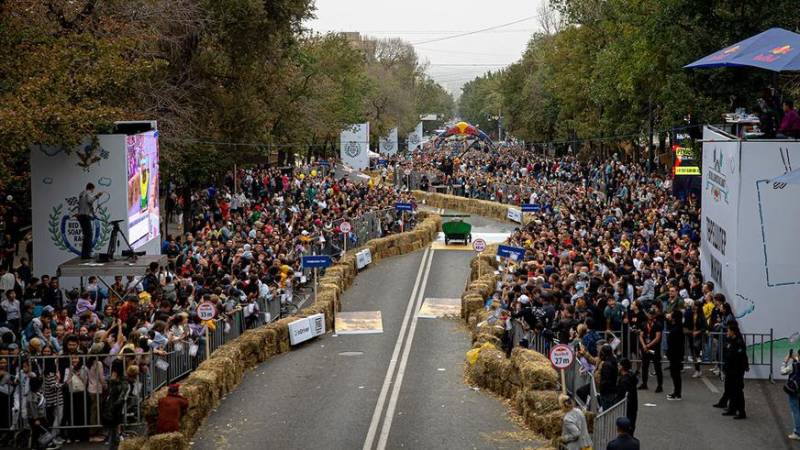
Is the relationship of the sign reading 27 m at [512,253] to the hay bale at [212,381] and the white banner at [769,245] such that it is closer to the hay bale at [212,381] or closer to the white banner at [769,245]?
the white banner at [769,245]

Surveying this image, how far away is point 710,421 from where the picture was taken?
19.1 meters

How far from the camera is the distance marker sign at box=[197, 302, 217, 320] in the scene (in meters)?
22.6

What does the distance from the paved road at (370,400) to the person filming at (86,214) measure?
183 inches

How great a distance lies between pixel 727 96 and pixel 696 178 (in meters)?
5.36

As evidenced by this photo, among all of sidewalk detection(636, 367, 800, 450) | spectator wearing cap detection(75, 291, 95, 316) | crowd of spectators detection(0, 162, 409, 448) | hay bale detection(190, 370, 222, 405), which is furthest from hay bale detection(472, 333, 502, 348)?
spectator wearing cap detection(75, 291, 95, 316)

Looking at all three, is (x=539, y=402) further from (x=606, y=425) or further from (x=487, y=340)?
(x=487, y=340)

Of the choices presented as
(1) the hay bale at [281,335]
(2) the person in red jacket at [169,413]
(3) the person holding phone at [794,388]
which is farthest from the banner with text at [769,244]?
(2) the person in red jacket at [169,413]

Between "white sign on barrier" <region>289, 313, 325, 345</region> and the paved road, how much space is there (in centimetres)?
29

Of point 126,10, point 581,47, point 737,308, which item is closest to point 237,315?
point 737,308

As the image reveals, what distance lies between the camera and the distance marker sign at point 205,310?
2259 cm

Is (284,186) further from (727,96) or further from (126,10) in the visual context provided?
(727,96)

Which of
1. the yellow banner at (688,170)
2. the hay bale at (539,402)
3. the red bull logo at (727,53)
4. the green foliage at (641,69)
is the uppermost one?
the green foliage at (641,69)

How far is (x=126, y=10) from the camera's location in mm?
36844

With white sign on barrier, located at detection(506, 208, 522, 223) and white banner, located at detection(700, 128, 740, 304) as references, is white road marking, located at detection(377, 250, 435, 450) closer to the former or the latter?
white banner, located at detection(700, 128, 740, 304)
